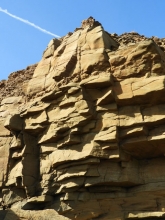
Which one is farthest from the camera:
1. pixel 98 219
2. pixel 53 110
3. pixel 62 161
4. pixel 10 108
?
pixel 10 108

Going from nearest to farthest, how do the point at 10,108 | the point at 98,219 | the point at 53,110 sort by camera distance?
1. the point at 98,219
2. the point at 53,110
3. the point at 10,108

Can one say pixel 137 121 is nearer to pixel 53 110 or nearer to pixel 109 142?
pixel 109 142

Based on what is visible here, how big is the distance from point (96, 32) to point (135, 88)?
13.1 ft

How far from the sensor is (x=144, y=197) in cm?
1327

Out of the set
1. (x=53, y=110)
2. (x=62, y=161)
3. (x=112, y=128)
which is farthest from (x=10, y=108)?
(x=112, y=128)

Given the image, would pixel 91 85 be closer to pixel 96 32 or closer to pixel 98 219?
pixel 96 32

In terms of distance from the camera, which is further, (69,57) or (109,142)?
(69,57)

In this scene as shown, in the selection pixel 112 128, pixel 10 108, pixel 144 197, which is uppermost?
pixel 10 108

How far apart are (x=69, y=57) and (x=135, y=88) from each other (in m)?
4.11

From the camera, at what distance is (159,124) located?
13508mm

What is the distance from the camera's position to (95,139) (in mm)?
13812

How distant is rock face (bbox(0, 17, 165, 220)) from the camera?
13.4 m

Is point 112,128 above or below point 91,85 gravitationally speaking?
below

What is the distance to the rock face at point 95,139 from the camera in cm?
1341
